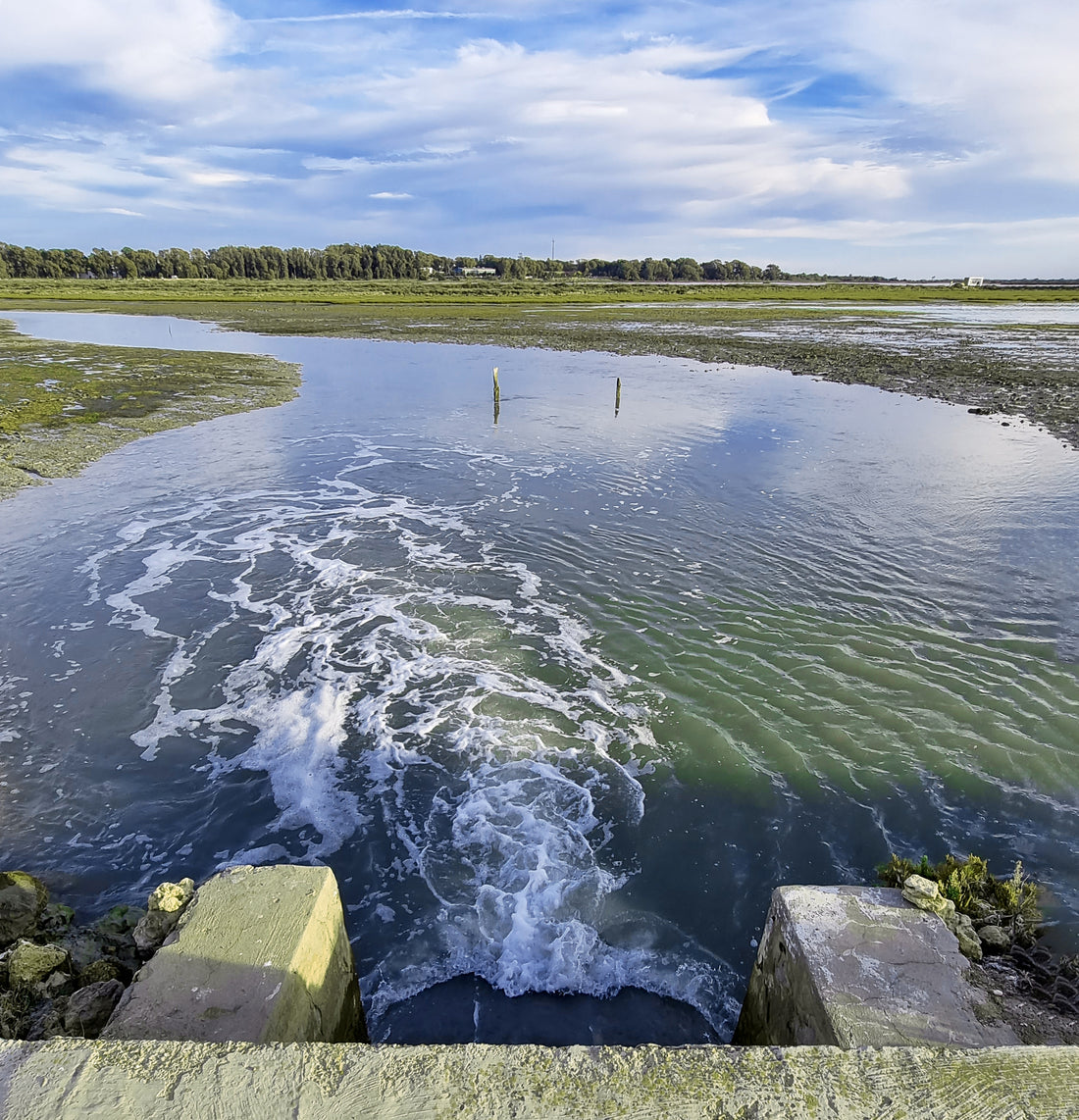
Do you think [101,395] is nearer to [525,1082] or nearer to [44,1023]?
[44,1023]

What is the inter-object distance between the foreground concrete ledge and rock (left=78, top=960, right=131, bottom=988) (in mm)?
1778

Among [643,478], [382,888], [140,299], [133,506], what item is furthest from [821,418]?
[140,299]

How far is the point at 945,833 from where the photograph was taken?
7.52 metres

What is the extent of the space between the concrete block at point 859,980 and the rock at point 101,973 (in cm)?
500

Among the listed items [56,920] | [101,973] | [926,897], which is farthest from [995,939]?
[56,920]

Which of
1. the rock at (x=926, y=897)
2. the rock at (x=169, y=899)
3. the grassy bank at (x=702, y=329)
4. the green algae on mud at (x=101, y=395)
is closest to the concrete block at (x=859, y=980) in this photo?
the rock at (x=926, y=897)

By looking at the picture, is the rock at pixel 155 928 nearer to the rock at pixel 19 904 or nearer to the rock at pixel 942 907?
the rock at pixel 19 904

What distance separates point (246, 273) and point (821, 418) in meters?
200

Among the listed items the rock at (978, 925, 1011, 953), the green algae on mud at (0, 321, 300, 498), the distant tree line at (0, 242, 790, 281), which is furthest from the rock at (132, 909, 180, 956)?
the distant tree line at (0, 242, 790, 281)

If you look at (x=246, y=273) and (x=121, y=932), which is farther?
(x=246, y=273)

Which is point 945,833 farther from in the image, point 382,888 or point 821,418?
point 821,418

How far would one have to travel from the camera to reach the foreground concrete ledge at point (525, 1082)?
341cm

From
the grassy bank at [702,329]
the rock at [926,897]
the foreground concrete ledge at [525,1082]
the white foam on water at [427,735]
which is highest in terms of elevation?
the grassy bank at [702,329]

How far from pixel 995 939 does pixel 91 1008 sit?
7105 mm
